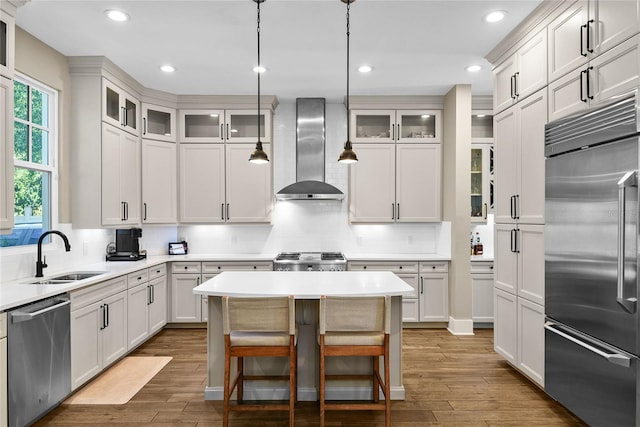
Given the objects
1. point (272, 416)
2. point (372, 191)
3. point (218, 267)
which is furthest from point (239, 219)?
point (272, 416)

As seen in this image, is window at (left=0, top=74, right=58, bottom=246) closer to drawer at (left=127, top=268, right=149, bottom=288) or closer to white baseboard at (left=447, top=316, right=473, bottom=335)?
drawer at (left=127, top=268, right=149, bottom=288)

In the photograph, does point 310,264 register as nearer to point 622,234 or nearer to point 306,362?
point 306,362

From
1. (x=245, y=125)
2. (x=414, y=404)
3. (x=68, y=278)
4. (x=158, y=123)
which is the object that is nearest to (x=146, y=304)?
(x=68, y=278)

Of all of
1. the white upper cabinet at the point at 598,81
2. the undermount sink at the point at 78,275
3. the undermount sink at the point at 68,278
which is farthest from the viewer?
the undermount sink at the point at 78,275

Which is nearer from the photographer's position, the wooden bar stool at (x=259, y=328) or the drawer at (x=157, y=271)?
the wooden bar stool at (x=259, y=328)

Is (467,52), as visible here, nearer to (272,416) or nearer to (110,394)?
A: (272,416)

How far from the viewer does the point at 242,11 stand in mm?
3119

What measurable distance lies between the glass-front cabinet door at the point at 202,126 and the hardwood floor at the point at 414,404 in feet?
8.95

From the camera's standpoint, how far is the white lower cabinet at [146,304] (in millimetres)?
4109

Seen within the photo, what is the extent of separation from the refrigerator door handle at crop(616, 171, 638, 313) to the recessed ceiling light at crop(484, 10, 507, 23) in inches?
66.9

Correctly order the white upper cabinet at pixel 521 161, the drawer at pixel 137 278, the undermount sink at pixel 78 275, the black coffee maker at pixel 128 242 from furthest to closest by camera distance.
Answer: the black coffee maker at pixel 128 242
the drawer at pixel 137 278
the undermount sink at pixel 78 275
the white upper cabinet at pixel 521 161

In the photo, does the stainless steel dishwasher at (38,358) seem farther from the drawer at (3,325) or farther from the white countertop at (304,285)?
the white countertop at (304,285)

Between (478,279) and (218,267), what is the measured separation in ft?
10.6

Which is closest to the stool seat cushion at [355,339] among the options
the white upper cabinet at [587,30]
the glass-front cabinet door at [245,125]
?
the white upper cabinet at [587,30]
